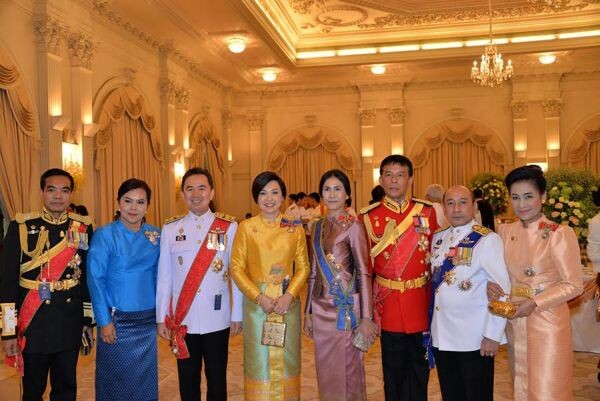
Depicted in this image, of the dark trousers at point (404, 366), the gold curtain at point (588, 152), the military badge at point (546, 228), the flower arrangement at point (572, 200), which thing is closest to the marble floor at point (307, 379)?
the dark trousers at point (404, 366)

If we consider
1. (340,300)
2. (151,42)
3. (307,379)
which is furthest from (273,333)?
(151,42)

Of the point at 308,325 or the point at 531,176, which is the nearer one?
the point at 531,176

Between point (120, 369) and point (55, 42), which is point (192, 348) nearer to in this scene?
point (120, 369)

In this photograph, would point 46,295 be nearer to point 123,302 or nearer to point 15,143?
point 123,302

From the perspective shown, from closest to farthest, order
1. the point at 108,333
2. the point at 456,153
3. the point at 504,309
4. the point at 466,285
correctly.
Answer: the point at 504,309
the point at 466,285
the point at 108,333
the point at 456,153

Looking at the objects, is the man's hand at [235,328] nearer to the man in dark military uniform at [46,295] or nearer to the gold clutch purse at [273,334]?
the gold clutch purse at [273,334]

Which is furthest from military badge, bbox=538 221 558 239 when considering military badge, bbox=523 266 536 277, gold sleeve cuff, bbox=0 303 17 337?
gold sleeve cuff, bbox=0 303 17 337

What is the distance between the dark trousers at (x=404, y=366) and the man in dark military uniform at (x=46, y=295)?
1.69 m

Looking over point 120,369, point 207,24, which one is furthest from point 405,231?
point 207,24

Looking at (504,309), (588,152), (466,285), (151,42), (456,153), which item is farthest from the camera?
(456,153)

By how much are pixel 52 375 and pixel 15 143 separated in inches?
151

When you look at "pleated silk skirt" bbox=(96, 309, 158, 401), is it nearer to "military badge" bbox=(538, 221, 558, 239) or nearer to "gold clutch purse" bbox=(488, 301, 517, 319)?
"gold clutch purse" bbox=(488, 301, 517, 319)

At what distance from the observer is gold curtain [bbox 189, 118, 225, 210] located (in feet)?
34.8

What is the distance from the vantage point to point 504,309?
2.41 metres
